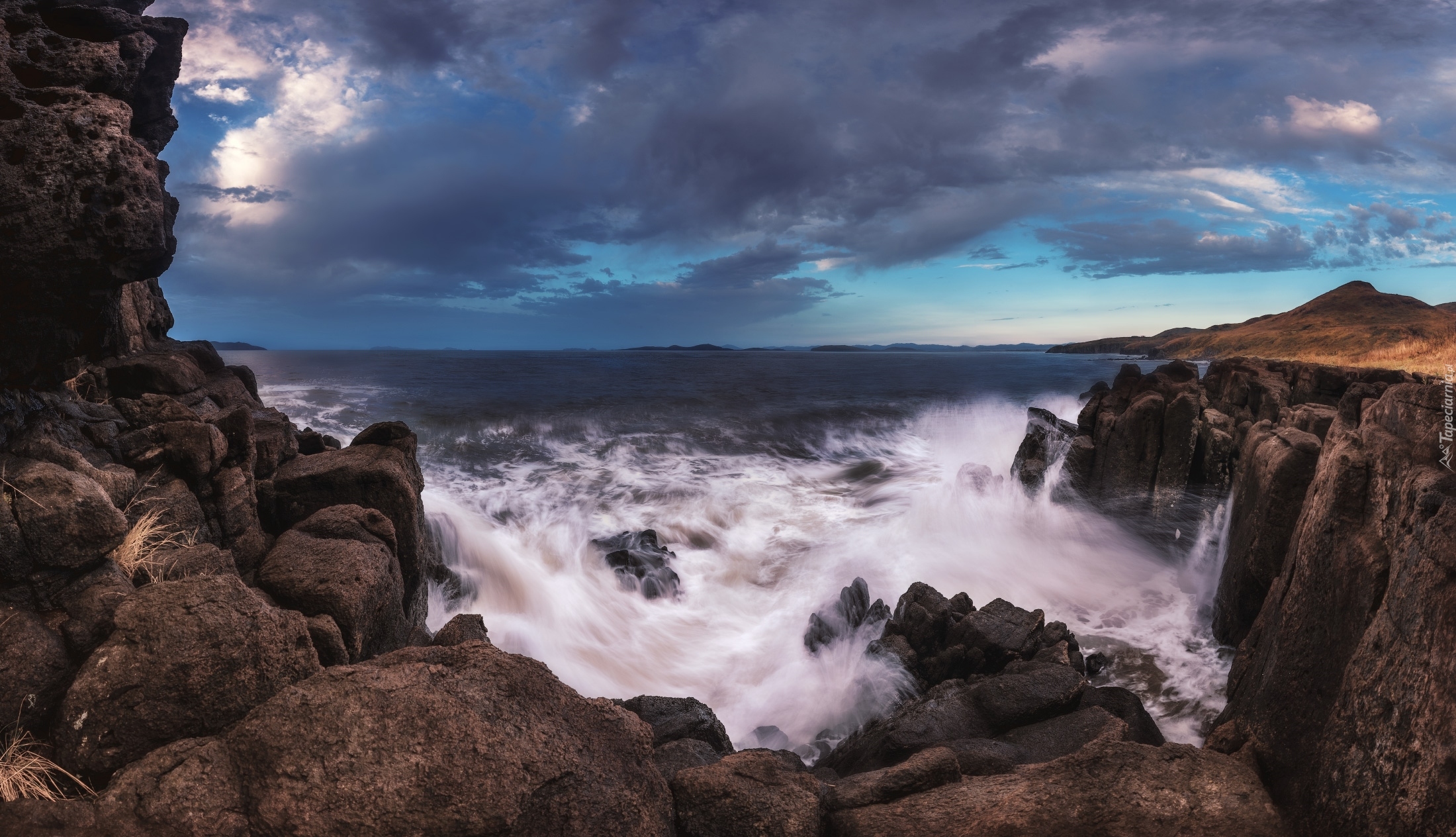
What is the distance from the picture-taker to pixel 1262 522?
8859 mm

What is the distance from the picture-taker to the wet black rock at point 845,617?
38.5ft

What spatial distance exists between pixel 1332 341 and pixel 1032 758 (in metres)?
69.3

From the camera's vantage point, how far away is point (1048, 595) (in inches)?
523

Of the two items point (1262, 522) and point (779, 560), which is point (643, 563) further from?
point (1262, 522)

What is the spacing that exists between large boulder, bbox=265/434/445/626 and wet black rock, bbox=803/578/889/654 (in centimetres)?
646

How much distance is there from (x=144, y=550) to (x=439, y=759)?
354 centimetres

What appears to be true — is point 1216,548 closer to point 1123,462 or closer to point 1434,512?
point 1123,462

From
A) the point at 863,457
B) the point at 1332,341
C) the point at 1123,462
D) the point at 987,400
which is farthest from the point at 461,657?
the point at 1332,341

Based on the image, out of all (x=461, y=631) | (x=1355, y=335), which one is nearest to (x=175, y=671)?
(x=461, y=631)

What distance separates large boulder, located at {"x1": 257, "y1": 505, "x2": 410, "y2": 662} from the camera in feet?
18.9

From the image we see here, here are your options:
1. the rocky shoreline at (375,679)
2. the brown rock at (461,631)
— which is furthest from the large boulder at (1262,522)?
the brown rock at (461,631)

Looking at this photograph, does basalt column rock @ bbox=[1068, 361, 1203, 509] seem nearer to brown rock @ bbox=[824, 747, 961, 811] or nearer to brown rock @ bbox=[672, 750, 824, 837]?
brown rock @ bbox=[824, 747, 961, 811]

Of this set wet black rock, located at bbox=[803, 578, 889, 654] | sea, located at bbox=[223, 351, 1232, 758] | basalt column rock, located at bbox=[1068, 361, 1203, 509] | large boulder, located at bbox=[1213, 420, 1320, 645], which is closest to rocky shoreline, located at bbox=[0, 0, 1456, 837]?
large boulder, located at bbox=[1213, 420, 1320, 645]

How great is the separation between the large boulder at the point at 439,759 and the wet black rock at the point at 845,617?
7.68 m
